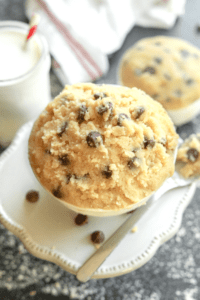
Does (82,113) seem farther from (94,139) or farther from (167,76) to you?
(167,76)

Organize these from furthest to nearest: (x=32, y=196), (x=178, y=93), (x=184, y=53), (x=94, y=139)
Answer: (x=184, y=53) → (x=178, y=93) → (x=32, y=196) → (x=94, y=139)

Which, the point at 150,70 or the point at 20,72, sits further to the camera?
the point at 150,70

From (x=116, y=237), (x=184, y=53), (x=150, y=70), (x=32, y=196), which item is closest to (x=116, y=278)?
(x=116, y=237)

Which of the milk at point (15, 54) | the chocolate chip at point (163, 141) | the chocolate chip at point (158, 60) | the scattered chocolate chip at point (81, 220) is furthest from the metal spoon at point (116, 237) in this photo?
the milk at point (15, 54)

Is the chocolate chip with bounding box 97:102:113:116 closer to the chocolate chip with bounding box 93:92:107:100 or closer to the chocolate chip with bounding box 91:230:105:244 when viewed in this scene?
the chocolate chip with bounding box 93:92:107:100

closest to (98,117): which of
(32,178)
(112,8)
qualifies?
(32,178)

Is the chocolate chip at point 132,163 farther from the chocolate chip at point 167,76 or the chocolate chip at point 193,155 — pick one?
the chocolate chip at point 167,76

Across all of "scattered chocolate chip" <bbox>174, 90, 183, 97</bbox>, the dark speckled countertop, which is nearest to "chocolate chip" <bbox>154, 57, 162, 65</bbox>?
"scattered chocolate chip" <bbox>174, 90, 183, 97</bbox>
